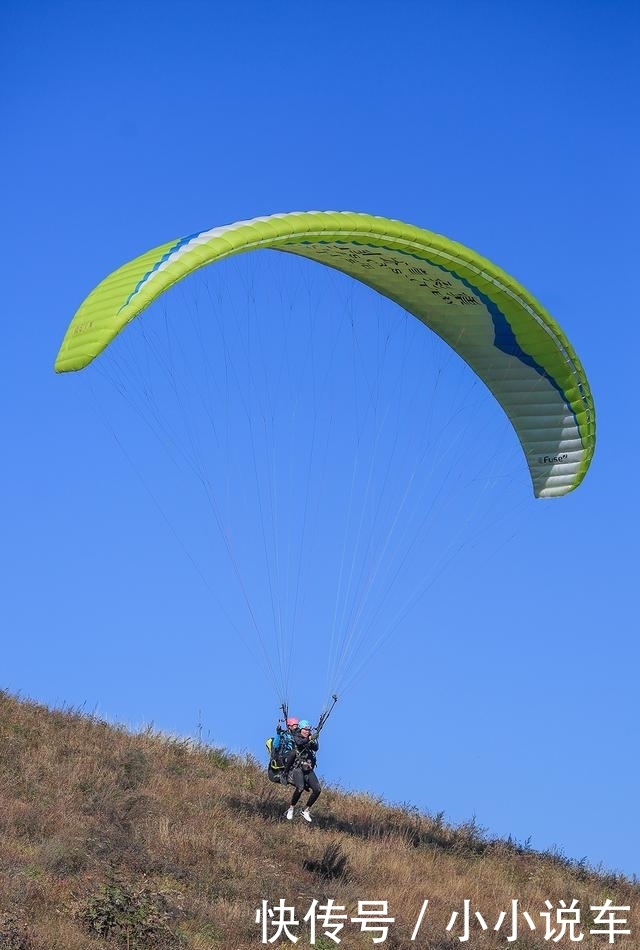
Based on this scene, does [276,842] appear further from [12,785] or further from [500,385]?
[500,385]

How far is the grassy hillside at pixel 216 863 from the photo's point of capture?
534 inches

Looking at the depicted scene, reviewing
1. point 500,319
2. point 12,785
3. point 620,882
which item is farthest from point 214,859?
point 500,319

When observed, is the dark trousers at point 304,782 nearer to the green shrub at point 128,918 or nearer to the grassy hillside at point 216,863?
the grassy hillside at point 216,863

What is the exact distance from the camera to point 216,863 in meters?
15.5

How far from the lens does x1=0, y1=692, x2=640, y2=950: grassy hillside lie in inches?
534

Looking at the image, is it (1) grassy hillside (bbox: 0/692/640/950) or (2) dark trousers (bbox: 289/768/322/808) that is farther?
(2) dark trousers (bbox: 289/768/322/808)

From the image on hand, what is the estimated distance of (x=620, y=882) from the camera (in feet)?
62.7

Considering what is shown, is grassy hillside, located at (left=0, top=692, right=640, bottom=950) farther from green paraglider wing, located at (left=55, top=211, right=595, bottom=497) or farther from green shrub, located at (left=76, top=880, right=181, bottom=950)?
green paraglider wing, located at (left=55, top=211, right=595, bottom=497)

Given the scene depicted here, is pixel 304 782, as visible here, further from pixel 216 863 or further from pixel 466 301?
pixel 466 301

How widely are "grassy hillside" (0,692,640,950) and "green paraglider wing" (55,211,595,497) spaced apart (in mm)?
4910

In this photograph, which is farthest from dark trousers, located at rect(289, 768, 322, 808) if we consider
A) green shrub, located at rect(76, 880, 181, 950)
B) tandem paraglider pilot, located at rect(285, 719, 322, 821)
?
green shrub, located at rect(76, 880, 181, 950)

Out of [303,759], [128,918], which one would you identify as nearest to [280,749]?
[303,759]

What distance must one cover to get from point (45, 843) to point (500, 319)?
8211 mm

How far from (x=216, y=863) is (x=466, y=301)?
7335mm
